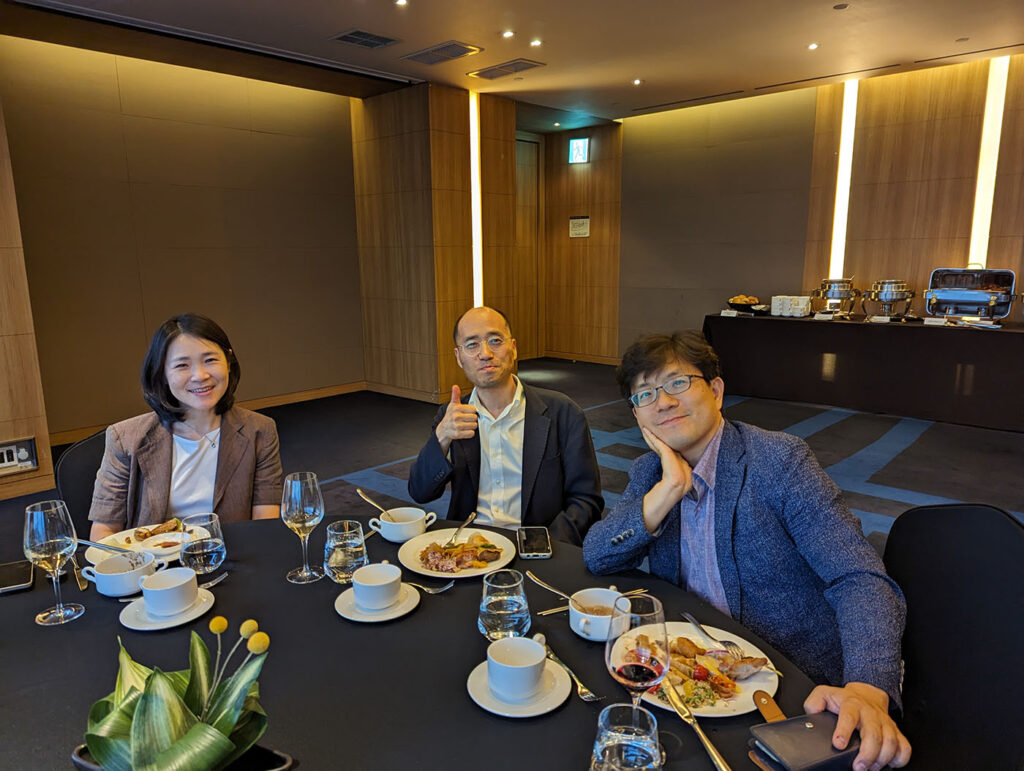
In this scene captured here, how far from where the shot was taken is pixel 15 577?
1532 mm

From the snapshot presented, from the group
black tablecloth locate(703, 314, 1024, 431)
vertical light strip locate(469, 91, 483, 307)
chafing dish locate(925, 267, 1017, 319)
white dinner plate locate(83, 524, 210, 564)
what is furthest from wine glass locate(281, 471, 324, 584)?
chafing dish locate(925, 267, 1017, 319)

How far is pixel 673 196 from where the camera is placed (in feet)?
28.7

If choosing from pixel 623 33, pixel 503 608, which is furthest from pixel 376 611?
pixel 623 33

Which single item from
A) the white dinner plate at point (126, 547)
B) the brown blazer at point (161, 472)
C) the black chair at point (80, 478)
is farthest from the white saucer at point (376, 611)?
the black chair at point (80, 478)

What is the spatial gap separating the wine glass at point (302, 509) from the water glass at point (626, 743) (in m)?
0.84

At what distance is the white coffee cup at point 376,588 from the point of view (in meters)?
1.32

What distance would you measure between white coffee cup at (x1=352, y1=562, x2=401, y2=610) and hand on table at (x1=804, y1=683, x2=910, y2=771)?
2.65ft

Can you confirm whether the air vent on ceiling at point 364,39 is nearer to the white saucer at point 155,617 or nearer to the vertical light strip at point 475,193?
the vertical light strip at point 475,193

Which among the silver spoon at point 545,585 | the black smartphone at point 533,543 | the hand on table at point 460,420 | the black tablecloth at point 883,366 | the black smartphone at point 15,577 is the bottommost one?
the black tablecloth at point 883,366

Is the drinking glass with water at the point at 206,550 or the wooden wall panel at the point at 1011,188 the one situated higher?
the wooden wall panel at the point at 1011,188

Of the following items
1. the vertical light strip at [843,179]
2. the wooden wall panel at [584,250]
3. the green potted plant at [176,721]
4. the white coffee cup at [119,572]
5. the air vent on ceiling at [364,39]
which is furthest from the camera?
the wooden wall panel at [584,250]

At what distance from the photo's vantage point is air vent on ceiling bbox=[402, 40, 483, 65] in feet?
18.2

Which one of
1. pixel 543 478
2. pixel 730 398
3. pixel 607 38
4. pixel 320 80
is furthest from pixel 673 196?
pixel 543 478

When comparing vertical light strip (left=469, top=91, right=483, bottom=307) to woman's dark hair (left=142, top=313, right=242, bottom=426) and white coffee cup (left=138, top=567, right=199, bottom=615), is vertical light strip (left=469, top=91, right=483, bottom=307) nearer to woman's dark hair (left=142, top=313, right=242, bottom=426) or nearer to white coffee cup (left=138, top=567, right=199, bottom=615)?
woman's dark hair (left=142, top=313, right=242, bottom=426)
